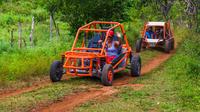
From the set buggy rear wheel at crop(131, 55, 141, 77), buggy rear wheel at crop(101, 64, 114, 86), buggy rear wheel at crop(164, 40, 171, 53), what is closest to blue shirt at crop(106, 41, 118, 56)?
buggy rear wheel at crop(131, 55, 141, 77)

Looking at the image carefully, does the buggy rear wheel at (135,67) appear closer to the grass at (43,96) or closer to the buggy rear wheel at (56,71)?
the grass at (43,96)

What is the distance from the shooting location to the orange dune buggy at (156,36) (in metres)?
21.1

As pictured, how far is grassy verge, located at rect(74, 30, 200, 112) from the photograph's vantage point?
8992 mm

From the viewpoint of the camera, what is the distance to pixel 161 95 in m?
10.3

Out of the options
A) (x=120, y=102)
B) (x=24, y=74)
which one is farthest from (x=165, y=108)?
(x=24, y=74)

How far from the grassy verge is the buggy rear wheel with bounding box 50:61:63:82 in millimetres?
2094

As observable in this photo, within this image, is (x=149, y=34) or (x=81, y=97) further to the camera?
(x=149, y=34)

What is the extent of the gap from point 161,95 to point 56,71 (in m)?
3.41

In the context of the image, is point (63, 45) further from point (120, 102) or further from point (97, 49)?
point (120, 102)

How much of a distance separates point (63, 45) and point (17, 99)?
7.59 m

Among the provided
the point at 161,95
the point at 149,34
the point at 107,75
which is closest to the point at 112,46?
the point at 107,75

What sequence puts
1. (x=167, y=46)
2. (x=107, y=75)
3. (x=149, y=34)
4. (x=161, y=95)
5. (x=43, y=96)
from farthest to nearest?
(x=149, y=34) < (x=167, y=46) < (x=107, y=75) < (x=161, y=95) < (x=43, y=96)

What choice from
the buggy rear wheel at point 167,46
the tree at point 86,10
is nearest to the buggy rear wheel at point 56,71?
the tree at point 86,10

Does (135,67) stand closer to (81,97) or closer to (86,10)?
(81,97)
